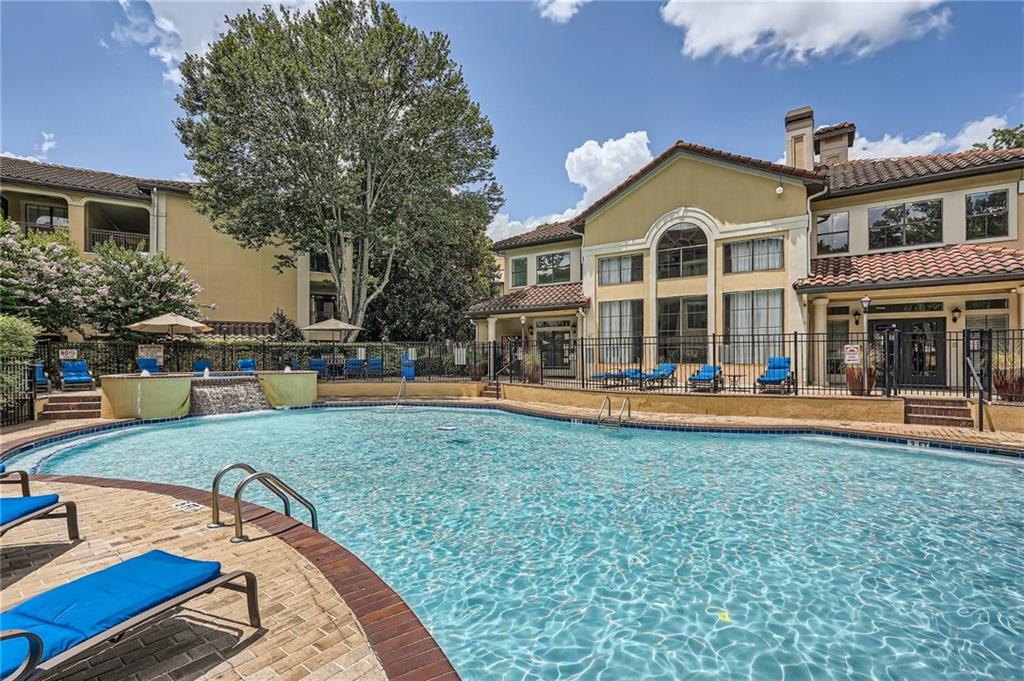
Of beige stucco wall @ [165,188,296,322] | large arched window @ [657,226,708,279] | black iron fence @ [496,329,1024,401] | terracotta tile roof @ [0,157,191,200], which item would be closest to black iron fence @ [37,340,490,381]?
black iron fence @ [496,329,1024,401]

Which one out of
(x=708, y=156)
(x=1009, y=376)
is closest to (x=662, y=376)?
(x=1009, y=376)

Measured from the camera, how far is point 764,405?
42.9 ft

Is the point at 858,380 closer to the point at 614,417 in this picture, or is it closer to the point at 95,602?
the point at 614,417

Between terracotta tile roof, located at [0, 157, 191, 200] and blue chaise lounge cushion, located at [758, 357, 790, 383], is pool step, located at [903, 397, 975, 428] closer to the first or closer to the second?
blue chaise lounge cushion, located at [758, 357, 790, 383]

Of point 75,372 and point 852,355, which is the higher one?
point 852,355

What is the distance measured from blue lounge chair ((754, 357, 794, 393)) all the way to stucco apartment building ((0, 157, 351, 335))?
81.1ft

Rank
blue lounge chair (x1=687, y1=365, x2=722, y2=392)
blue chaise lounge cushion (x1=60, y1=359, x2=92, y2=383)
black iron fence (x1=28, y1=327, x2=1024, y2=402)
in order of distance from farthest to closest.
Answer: blue chaise lounge cushion (x1=60, y1=359, x2=92, y2=383)
blue lounge chair (x1=687, y1=365, x2=722, y2=392)
black iron fence (x1=28, y1=327, x2=1024, y2=402)

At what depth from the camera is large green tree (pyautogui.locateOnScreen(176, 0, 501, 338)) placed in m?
20.7

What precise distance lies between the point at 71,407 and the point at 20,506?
11968 mm

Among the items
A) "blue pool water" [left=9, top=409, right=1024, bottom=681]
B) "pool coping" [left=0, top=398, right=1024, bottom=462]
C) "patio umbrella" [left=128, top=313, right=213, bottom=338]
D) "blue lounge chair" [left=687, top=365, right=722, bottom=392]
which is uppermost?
"patio umbrella" [left=128, top=313, right=213, bottom=338]

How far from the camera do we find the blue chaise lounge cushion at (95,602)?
7.93 feet

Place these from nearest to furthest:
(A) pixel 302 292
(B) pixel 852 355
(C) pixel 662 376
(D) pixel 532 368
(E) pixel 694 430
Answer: (E) pixel 694 430, (B) pixel 852 355, (C) pixel 662 376, (D) pixel 532 368, (A) pixel 302 292

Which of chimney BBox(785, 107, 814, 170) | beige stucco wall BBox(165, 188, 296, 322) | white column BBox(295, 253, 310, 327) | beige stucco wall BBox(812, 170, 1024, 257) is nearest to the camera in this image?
Answer: beige stucco wall BBox(812, 170, 1024, 257)

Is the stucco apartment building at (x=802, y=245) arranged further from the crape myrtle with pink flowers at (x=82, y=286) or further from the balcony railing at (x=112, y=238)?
the balcony railing at (x=112, y=238)
